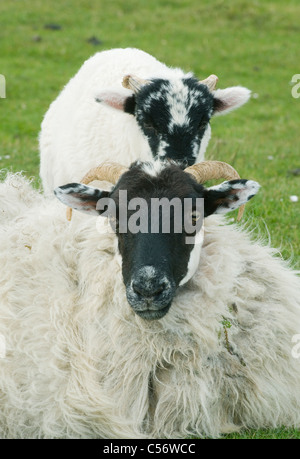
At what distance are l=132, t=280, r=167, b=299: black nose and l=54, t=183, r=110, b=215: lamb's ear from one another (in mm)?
783

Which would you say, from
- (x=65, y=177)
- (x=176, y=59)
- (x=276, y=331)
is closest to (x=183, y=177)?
(x=276, y=331)

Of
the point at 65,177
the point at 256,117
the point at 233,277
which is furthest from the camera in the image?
the point at 256,117

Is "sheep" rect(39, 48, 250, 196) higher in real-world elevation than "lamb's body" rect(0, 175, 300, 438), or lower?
higher

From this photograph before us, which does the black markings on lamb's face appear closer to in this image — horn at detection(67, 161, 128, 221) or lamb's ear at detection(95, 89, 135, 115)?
lamb's ear at detection(95, 89, 135, 115)

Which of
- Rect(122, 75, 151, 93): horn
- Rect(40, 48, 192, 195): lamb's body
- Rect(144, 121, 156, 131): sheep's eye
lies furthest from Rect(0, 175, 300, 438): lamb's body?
Rect(122, 75, 151, 93): horn

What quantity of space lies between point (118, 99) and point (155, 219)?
2653 millimetres

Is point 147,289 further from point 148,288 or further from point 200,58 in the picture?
point 200,58

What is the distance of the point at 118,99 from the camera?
662cm

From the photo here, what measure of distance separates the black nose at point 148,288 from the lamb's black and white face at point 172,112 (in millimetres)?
2011

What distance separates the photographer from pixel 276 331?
4648 millimetres

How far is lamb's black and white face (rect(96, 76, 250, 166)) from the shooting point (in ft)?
19.8

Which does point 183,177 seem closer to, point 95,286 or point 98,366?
point 95,286

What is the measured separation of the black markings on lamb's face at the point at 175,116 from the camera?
6020mm
